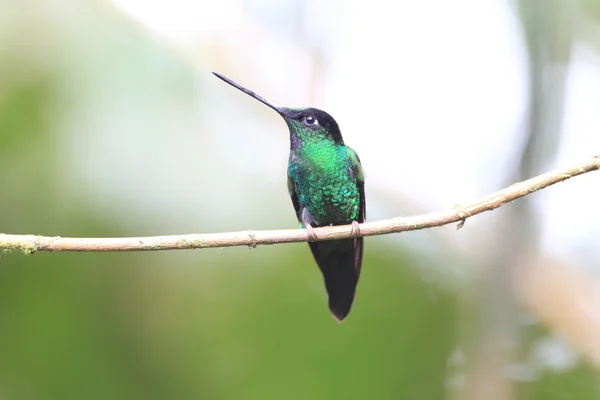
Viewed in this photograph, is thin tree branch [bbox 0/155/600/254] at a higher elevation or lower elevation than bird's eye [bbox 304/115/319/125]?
lower

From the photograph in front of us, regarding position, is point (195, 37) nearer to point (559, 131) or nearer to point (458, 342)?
point (559, 131)

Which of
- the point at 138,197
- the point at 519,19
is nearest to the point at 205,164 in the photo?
the point at 138,197

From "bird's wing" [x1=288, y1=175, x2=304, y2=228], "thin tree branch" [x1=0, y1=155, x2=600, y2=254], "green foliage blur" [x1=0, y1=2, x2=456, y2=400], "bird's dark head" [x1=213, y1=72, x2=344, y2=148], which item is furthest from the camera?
"green foliage blur" [x1=0, y1=2, x2=456, y2=400]

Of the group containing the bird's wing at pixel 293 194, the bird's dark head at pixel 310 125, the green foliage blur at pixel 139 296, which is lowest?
the green foliage blur at pixel 139 296

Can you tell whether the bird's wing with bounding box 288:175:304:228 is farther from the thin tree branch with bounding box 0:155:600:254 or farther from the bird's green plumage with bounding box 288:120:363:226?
the thin tree branch with bounding box 0:155:600:254

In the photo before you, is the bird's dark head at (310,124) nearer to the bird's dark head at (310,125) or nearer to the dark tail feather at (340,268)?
the bird's dark head at (310,125)

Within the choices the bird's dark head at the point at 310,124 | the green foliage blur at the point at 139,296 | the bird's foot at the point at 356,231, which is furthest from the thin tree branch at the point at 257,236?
the green foliage blur at the point at 139,296

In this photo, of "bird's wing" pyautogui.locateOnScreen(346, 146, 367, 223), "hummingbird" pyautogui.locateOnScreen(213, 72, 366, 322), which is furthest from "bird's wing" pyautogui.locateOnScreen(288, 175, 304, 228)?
"bird's wing" pyautogui.locateOnScreen(346, 146, 367, 223)

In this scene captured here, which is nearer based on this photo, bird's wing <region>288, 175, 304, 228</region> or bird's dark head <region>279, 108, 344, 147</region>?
bird's dark head <region>279, 108, 344, 147</region>

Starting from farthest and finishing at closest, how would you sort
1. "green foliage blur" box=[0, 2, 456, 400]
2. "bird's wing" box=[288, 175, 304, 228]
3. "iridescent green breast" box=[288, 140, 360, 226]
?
"green foliage blur" box=[0, 2, 456, 400] → "bird's wing" box=[288, 175, 304, 228] → "iridescent green breast" box=[288, 140, 360, 226]

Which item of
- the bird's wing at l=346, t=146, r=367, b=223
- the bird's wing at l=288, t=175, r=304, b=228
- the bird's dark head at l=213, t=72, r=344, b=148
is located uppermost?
the bird's dark head at l=213, t=72, r=344, b=148
